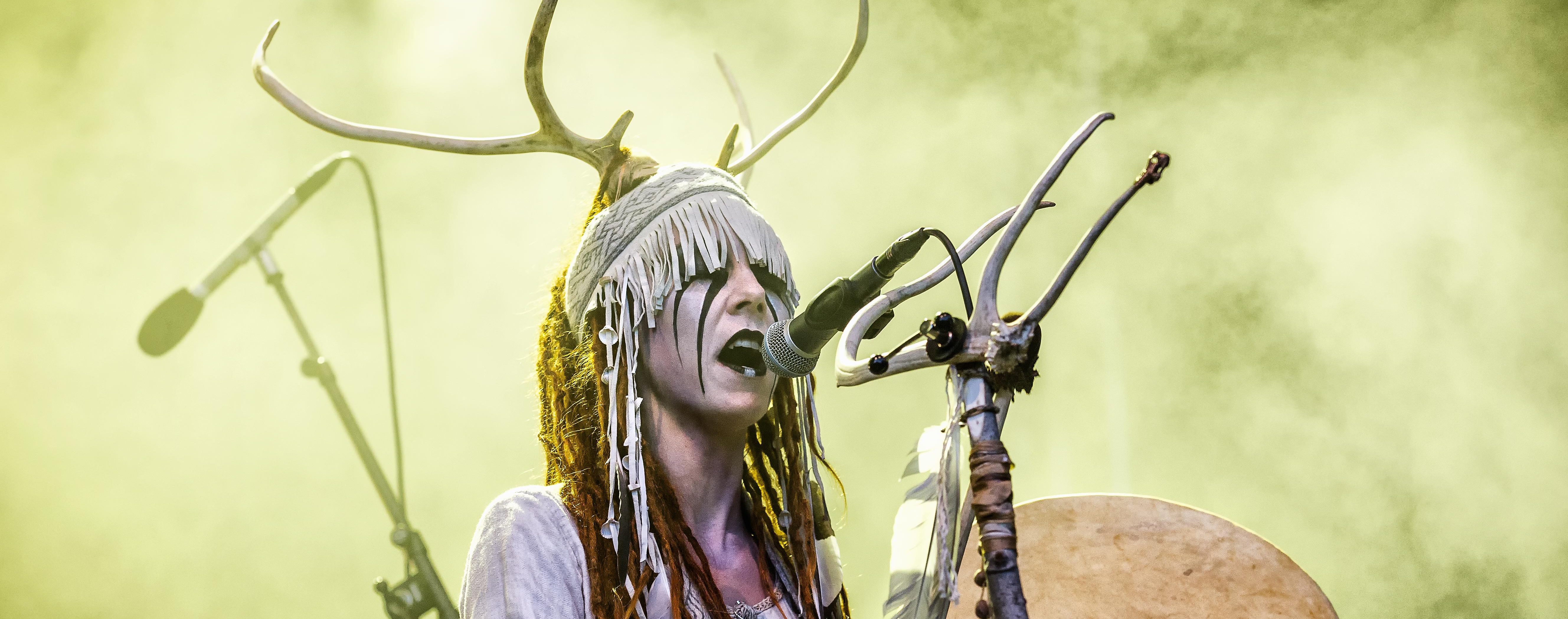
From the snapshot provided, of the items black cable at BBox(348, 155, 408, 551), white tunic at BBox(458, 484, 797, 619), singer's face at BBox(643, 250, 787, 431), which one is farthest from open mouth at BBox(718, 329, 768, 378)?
black cable at BBox(348, 155, 408, 551)

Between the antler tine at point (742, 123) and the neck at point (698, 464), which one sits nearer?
the neck at point (698, 464)

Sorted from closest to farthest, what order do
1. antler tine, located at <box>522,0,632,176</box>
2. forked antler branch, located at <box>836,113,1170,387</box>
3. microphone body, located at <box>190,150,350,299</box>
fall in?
1. forked antler branch, located at <box>836,113,1170,387</box>
2. antler tine, located at <box>522,0,632,176</box>
3. microphone body, located at <box>190,150,350,299</box>

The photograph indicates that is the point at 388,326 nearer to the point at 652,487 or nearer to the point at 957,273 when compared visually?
the point at 652,487

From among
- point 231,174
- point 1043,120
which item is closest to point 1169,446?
point 1043,120

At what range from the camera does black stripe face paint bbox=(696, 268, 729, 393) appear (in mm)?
1083

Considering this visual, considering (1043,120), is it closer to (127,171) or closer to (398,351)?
(398,351)

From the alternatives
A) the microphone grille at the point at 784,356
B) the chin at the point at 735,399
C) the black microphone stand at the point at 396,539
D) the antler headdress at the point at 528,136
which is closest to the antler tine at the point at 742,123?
the antler headdress at the point at 528,136

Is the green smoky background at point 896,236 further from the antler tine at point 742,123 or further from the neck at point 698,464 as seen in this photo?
the neck at point 698,464

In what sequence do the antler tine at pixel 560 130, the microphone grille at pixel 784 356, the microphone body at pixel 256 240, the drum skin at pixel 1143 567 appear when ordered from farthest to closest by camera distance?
the microphone body at pixel 256 240, the antler tine at pixel 560 130, the drum skin at pixel 1143 567, the microphone grille at pixel 784 356

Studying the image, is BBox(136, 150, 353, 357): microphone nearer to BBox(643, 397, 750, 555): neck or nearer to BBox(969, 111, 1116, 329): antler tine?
BBox(643, 397, 750, 555): neck

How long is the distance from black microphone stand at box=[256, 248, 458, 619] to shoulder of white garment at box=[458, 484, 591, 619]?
36.0 inches

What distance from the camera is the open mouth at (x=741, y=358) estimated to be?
108cm

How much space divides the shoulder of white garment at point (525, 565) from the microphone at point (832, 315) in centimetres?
30

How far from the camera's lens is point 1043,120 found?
7.66ft
